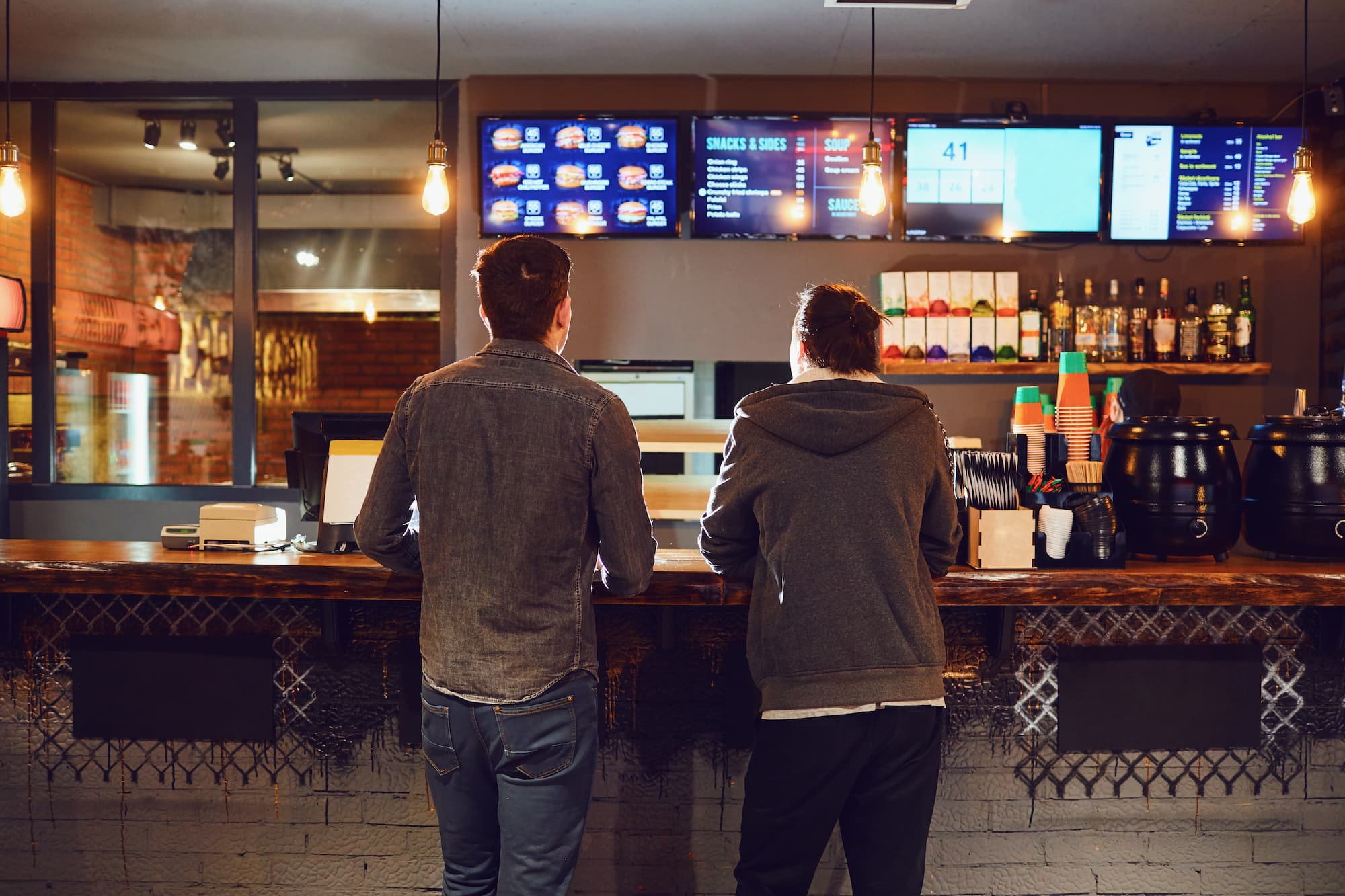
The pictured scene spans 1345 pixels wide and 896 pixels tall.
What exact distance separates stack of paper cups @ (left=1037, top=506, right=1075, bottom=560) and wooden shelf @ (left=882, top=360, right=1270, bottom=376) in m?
1.81

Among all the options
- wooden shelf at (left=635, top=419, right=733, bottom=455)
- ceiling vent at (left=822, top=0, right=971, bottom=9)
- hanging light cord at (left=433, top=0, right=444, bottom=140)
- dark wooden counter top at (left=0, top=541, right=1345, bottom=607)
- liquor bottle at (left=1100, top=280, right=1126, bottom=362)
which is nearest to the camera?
dark wooden counter top at (left=0, top=541, right=1345, bottom=607)

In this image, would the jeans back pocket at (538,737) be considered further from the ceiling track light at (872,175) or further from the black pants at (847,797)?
the ceiling track light at (872,175)

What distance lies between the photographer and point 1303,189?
2.99 m

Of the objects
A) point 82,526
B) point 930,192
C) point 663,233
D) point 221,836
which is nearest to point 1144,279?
point 930,192

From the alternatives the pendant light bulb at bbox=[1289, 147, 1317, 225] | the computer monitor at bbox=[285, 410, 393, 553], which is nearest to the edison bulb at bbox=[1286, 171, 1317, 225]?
the pendant light bulb at bbox=[1289, 147, 1317, 225]

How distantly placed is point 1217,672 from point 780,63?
9.24 feet

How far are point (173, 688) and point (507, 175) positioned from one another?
8.16 ft

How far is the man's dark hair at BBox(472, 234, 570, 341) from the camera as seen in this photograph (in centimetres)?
146

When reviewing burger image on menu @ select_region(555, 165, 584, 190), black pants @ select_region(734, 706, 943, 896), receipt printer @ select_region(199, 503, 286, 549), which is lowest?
black pants @ select_region(734, 706, 943, 896)

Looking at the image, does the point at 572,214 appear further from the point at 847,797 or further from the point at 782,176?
the point at 847,797

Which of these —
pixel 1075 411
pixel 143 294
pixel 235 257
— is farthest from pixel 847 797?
pixel 143 294

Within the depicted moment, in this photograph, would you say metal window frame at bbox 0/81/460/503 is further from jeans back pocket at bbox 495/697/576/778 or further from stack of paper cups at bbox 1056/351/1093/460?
jeans back pocket at bbox 495/697/576/778

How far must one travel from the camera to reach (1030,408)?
215 centimetres

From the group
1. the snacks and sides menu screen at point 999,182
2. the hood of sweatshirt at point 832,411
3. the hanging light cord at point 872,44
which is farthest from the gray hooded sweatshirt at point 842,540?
the snacks and sides menu screen at point 999,182
